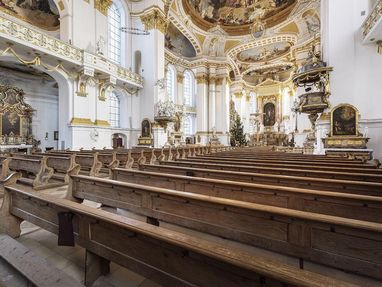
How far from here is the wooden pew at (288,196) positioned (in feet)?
5.78

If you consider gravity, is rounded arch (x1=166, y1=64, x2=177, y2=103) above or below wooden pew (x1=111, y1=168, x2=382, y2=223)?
above

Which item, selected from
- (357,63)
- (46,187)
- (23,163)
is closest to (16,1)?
(23,163)

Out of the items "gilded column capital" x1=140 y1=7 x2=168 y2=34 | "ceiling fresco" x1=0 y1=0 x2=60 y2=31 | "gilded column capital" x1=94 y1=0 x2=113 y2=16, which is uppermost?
"gilded column capital" x1=140 y1=7 x2=168 y2=34

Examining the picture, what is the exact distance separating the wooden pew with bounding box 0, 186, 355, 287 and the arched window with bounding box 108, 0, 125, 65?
12648 mm

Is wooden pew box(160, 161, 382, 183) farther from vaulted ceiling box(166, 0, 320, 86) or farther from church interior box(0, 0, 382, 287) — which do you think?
vaulted ceiling box(166, 0, 320, 86)

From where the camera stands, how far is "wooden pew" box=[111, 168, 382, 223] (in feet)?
5.78

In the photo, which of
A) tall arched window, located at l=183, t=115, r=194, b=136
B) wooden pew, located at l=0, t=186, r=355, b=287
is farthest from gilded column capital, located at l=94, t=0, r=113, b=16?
wooden pew, located at l=0, t=186, r=355, b=287

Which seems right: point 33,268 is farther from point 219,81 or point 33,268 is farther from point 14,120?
point 219,81

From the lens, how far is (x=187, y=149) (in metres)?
9.97

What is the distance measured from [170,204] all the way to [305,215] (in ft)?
3.77

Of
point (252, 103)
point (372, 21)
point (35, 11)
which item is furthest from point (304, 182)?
point (252, 103)

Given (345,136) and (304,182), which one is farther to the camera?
(345,136)

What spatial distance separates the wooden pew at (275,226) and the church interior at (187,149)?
0.4 inches

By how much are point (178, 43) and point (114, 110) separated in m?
9.52
